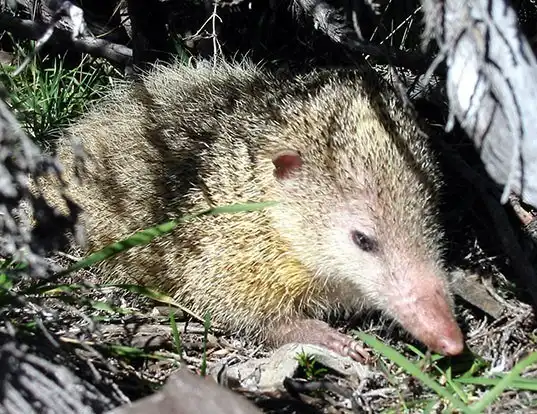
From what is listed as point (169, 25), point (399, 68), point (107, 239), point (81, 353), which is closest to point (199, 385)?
point (81, 353)

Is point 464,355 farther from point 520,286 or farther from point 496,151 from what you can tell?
point 496,151

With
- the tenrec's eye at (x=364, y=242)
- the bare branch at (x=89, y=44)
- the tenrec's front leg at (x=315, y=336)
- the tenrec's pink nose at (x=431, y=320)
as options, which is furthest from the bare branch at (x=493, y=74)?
the bare branch at (x=89, y=44)

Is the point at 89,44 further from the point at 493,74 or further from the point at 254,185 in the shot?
the point at 493,74

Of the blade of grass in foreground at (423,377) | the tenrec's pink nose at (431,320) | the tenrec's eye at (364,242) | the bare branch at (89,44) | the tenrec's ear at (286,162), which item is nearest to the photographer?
the blade of grass in foreground at (423,377)

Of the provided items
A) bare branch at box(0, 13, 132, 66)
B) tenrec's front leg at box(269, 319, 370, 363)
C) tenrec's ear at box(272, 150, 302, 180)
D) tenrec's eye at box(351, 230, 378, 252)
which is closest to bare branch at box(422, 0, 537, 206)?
tenrec's eye at box(351, 230, 378, 252)

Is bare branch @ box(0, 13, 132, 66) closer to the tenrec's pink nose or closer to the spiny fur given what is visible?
the spiny fur

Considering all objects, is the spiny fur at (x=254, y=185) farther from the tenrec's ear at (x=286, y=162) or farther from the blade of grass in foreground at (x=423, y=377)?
the blade of grass in foreground at (x=423, y=377)
